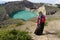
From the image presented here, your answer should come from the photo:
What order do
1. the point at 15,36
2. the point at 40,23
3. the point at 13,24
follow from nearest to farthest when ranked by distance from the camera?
the point at 15,36, the point at 40,23, the point at 13,24

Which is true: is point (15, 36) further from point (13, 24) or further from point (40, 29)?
point (13, 24)

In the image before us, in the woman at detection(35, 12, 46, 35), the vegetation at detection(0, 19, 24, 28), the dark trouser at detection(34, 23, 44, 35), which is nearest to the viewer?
the woman at detection(35, 12, 46, 35)

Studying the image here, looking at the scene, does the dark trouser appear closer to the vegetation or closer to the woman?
the woman

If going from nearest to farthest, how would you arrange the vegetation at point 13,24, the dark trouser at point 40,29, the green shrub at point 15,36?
the green shrub at point 15,36, the dark trouser at point 40,29, the vegetation at point 13,24

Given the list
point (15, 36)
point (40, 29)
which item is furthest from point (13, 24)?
point (15, 36)

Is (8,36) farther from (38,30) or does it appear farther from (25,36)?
(38,30)

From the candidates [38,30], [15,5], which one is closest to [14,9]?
[15,5]

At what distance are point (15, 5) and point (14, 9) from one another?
2696 mm

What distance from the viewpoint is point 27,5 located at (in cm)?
9531

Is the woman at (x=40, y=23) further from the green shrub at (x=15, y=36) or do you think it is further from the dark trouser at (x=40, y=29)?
the green shrub at (x=15, y=36)

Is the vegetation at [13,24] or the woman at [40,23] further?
the vegetation at [13,24]

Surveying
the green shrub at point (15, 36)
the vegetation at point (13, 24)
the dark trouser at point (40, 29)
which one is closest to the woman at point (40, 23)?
the dark trouser at point (40, 29)

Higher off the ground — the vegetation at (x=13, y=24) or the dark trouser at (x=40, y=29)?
the dark trouser at (x=40, y=29)

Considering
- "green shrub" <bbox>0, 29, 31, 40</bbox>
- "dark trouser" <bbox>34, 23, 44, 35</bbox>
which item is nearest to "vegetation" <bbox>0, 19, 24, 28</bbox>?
"dark trouser" <bbox>34, 23, 44, 35</bbox>
